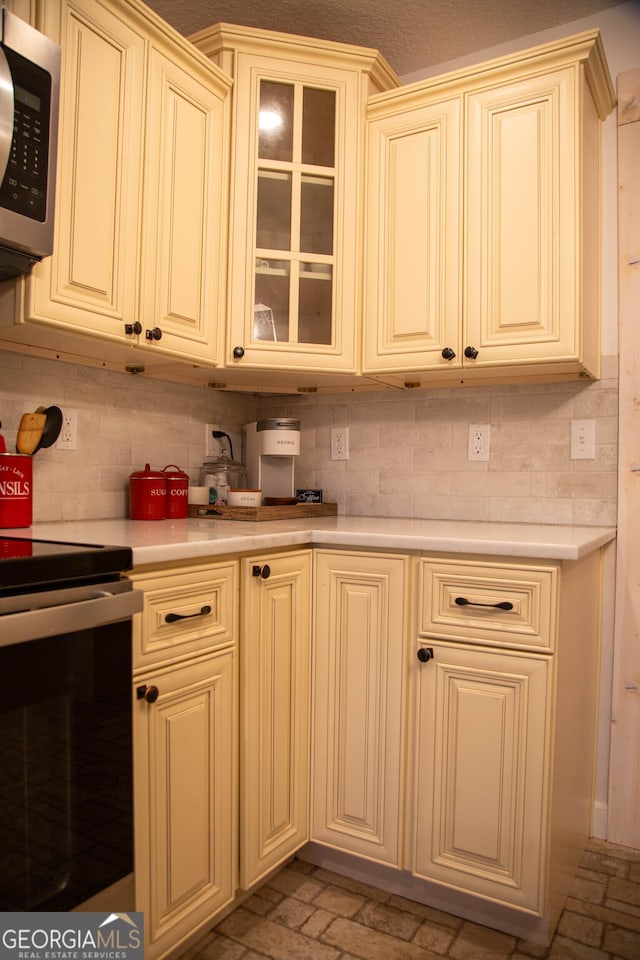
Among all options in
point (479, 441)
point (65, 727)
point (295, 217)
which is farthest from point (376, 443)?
point (65, 727)

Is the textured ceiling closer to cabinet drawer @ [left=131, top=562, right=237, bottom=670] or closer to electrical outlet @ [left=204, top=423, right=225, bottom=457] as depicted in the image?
electrical outlet @ [left=204, top=423, right=225, bottom=457]

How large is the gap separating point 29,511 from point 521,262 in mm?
1507

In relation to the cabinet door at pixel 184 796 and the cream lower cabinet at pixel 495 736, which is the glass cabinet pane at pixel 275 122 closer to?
the cream lower cabinet at pixel 495 736

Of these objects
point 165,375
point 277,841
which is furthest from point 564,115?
point 277,841

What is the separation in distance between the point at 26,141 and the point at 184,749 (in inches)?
51.9

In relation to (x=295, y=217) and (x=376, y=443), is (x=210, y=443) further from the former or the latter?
(x=295, y=217)

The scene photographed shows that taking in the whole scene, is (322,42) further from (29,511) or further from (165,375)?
(29,511)

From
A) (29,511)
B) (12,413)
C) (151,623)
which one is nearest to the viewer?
(151,623)

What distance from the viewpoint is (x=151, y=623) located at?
138cm

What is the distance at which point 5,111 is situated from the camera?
1.32 metres

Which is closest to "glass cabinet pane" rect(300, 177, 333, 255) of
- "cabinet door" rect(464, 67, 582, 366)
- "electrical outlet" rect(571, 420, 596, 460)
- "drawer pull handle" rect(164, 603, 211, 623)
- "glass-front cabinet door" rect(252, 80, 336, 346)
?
"glass-front cabinet door" rect(252, 80, 336, 346)

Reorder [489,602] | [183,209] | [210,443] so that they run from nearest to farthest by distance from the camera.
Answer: [489,602], [183,209], [210,443]

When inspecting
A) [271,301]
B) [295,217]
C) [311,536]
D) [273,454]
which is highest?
[295,217]

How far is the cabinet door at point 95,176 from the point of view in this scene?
5.05 ft
